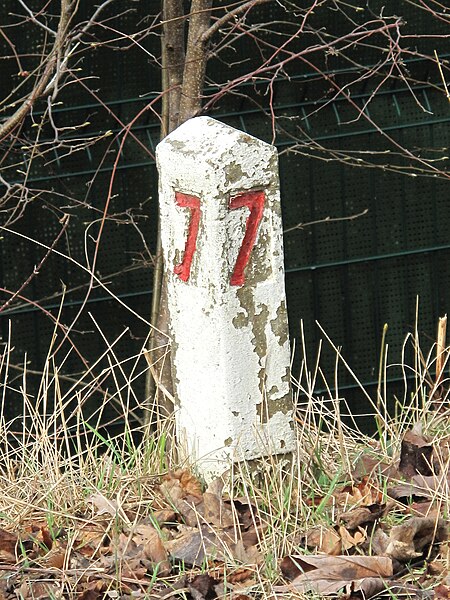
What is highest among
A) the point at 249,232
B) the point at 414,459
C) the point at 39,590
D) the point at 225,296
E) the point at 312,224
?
the point at 312,224

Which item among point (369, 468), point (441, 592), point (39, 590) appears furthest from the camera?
point (369, 468)

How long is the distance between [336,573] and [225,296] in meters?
0.80

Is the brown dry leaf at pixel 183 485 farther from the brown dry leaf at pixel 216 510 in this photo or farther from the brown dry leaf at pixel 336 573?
the brown dry leaf at pixel 336 573

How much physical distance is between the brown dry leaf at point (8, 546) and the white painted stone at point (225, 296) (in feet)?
1.84

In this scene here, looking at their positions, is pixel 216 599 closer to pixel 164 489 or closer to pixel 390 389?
pixel 164 489

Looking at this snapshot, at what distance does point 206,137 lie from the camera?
3004mm

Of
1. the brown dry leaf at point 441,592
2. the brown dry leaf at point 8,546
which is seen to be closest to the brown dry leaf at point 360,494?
the brown dry leaf at point 441,592

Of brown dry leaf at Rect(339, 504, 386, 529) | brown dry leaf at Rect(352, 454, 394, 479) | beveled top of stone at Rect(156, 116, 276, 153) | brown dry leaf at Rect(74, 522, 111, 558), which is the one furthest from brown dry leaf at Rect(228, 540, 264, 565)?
beveled top of stone at Rect(156, 116, 276, 153)

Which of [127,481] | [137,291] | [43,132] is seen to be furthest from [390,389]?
[127,481]

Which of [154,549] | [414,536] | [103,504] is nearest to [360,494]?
[414,536]

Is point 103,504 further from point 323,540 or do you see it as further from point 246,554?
point 323,540

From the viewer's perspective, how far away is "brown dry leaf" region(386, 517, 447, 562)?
277 centimetres

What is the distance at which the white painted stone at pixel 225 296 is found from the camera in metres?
2.96

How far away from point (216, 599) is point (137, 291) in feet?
11.7
